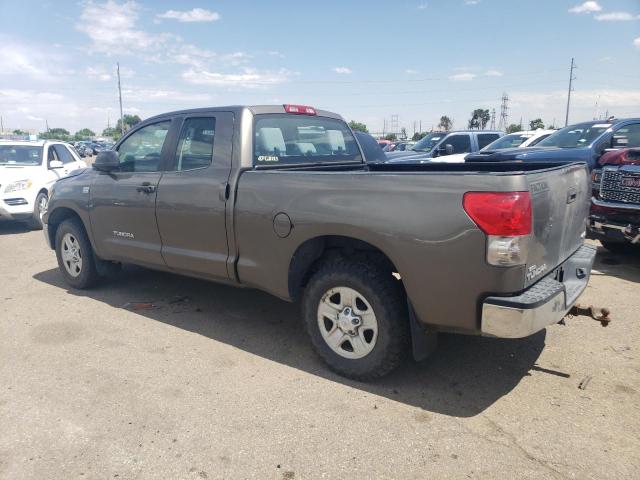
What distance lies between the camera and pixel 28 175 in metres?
→ 9.98

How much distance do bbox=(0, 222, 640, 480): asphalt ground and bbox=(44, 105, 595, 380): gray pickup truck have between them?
17.3 inches

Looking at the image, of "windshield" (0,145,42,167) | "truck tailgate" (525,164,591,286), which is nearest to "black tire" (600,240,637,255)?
"truck tailgate" (525,164,591,286)

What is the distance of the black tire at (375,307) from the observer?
3.26 m

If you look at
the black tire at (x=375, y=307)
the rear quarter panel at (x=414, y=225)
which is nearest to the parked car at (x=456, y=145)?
the rear quarter panel at (x=414, y=225)

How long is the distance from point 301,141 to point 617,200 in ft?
12.7

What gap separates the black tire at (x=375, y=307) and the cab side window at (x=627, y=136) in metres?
6.66

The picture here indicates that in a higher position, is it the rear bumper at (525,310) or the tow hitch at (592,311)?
the rear bumper at (525,310)

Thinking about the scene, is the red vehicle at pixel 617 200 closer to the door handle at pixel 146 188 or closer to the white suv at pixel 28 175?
the door handle at pixel 146 188

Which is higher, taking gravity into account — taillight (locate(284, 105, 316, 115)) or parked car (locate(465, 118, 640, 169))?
taillight (locate(284, 105, 316, 115))

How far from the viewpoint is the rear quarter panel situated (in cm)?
281

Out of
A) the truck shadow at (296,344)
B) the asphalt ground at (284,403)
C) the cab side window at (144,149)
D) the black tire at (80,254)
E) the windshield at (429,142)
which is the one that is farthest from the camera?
the windshield at (429,142)

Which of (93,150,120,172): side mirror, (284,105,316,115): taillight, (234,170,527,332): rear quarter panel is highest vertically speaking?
(284,105,316,115): taillight

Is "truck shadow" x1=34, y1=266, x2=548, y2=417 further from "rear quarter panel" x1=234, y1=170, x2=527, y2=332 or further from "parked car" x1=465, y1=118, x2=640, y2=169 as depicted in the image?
"parked car" x1=465, y1=118, x2=640, y2=169

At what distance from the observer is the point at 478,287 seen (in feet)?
9.32
